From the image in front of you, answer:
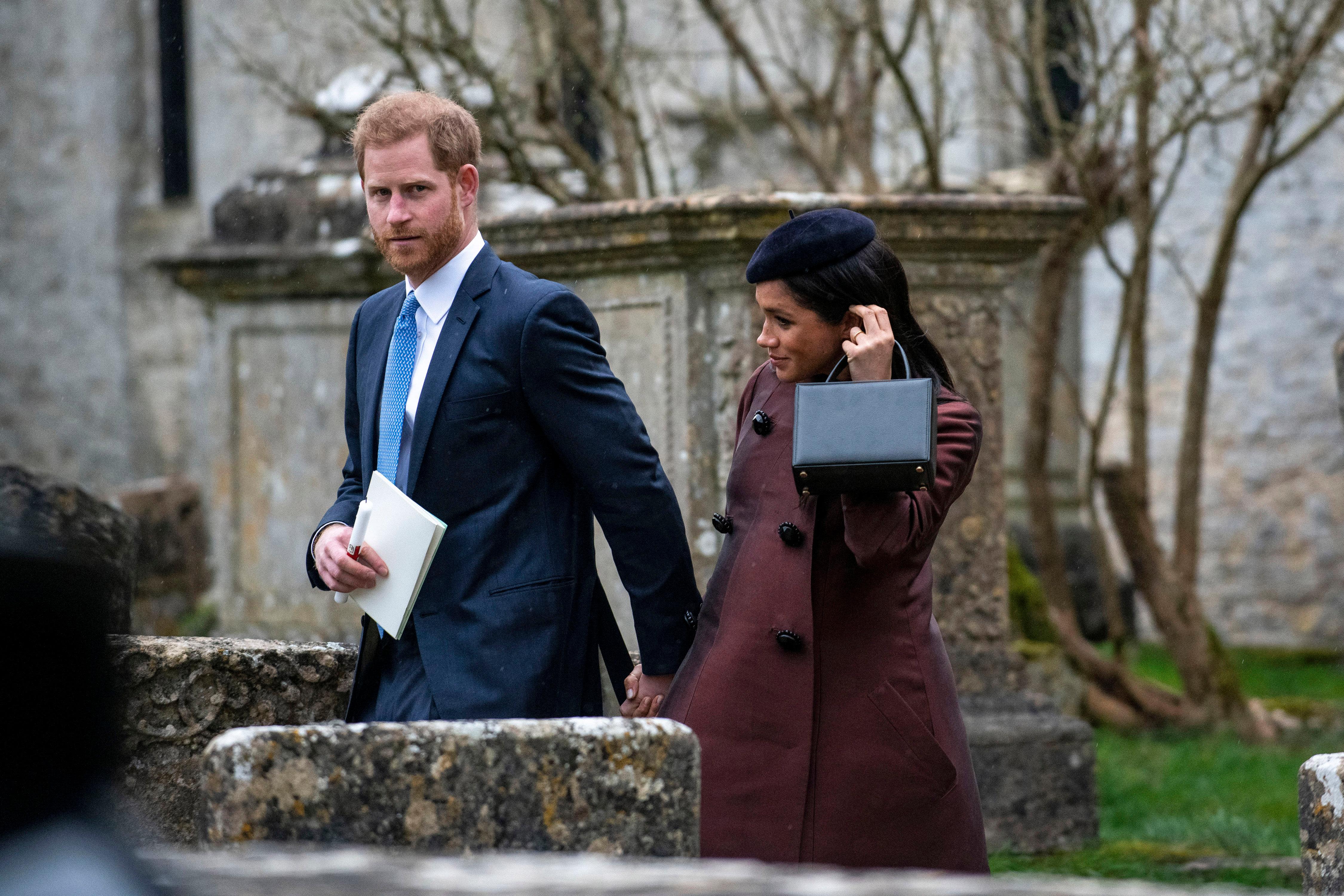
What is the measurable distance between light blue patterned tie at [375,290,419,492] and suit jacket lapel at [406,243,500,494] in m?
0.06

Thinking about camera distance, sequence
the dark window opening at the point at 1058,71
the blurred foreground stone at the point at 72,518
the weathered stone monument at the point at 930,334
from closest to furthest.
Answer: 1. the blurred foreground stone at the point at 72,518
2. the weathered stone monument at the point at 930,334
3. the dark window opening at the point at 1058,71

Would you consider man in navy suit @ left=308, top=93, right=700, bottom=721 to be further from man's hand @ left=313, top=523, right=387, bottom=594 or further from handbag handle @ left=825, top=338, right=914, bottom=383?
handbag handle @ left=825, top=338, right=914, bottom=383

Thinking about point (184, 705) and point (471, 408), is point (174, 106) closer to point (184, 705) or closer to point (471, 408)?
point (471, 408)

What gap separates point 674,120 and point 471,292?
11308mm

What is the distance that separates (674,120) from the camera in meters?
14.1

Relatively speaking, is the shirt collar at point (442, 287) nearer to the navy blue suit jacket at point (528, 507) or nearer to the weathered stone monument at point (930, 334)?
the navy blue suit jacket at point (528, 507)

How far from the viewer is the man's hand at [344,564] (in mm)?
2904

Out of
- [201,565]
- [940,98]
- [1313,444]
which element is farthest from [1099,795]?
[1313,444]

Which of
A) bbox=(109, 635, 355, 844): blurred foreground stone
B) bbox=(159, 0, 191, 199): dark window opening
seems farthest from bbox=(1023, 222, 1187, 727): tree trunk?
bbox=(159, 0, 191, 199): dark window opening

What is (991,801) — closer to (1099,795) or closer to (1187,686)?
(1099,795)

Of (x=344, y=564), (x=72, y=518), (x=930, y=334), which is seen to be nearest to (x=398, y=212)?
(x=344, y=564)

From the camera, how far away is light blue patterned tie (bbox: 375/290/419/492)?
3.07 m

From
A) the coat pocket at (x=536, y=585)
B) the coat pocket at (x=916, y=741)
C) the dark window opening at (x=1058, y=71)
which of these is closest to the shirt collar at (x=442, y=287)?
the coat pocket at (x=536, y=585)

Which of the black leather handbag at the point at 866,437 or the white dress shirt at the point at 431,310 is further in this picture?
the white dress shirt at the point at 431,310
